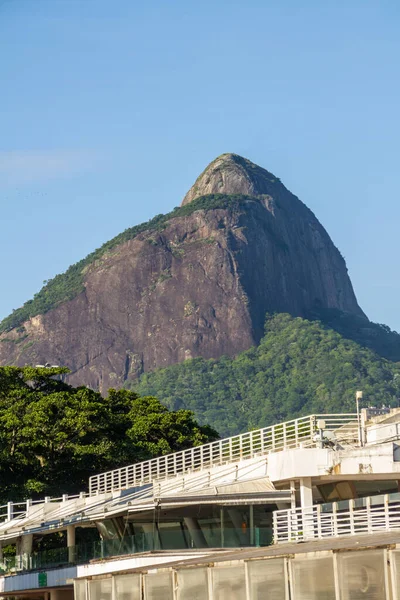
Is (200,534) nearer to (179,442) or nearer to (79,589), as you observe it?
(79,589)

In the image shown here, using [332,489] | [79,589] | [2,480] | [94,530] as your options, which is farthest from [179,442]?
[79,589]

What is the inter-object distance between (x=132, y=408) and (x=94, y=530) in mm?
35684

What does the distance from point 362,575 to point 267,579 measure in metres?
3.10

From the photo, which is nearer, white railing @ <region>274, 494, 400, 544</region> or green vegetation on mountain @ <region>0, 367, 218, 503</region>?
white railing @ <region>274, 494, 400, 544</region>

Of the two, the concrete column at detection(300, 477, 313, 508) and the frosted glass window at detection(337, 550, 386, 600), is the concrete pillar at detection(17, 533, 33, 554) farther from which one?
the frosted glass window at detection(337, 550, 386, 600)

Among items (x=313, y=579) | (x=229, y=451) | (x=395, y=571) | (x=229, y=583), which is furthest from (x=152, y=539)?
(x=395, y=571)

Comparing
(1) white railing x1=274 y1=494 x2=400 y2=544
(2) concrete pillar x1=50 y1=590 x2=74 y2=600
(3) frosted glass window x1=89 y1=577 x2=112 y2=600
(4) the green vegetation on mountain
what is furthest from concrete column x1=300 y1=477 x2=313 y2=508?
(4) the green vegetation on mountain

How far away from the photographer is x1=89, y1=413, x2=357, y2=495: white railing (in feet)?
173

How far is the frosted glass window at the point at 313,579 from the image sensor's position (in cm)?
2417

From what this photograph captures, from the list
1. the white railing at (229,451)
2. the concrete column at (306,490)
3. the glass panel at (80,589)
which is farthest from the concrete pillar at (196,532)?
the glass panel at (80,589)

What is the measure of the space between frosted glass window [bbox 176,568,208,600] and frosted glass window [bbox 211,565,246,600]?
0.31 m

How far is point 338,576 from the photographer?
23812mm

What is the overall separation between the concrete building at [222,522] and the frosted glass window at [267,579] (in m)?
0.02

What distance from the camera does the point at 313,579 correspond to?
24594mm
